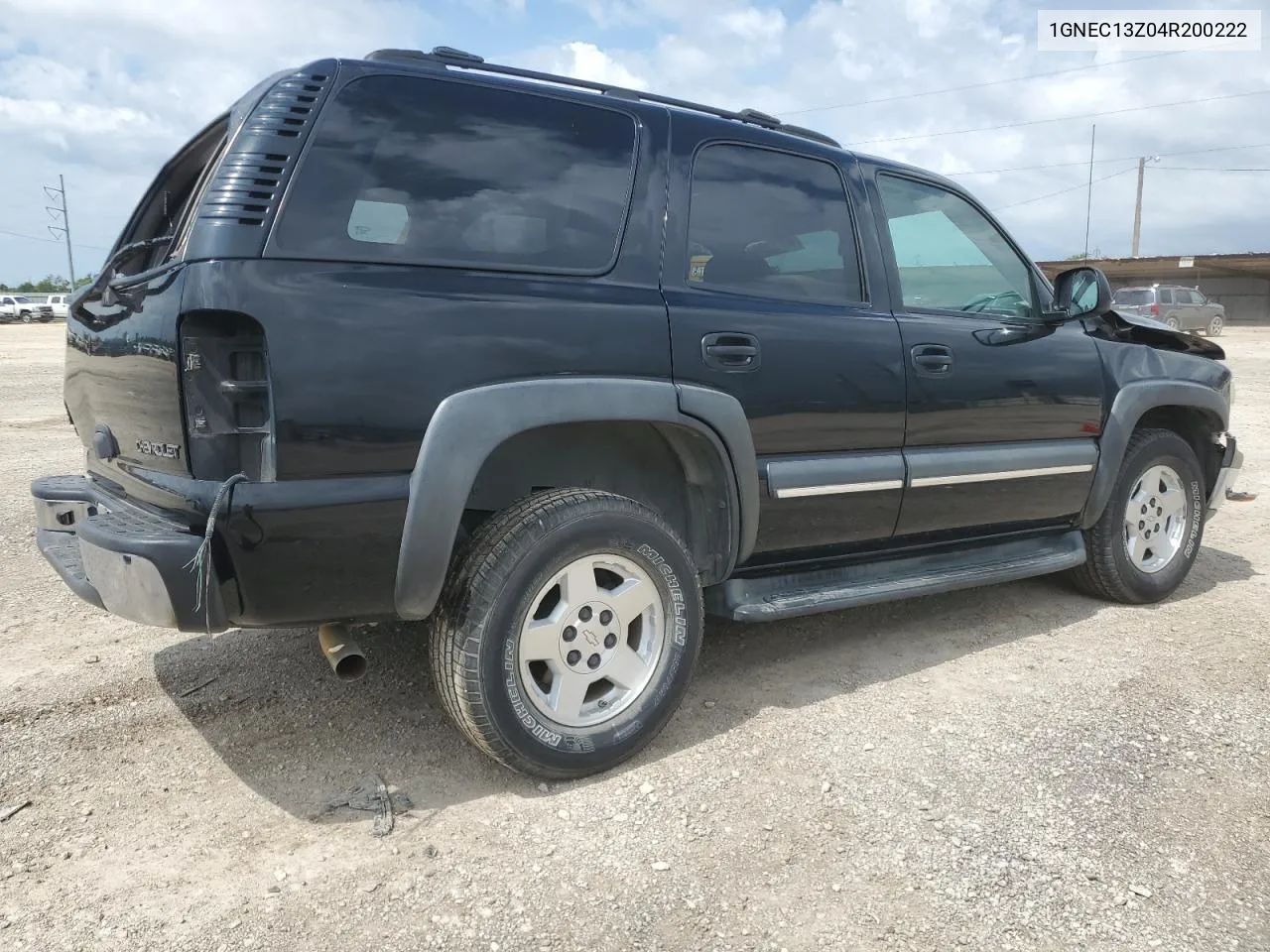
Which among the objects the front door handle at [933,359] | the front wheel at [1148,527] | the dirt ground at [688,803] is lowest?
the dirt ground at [688,803]

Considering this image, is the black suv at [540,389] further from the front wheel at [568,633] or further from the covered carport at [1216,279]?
Result: the covered carport at [1216,279]

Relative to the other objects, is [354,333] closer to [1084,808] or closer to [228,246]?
[228,246]

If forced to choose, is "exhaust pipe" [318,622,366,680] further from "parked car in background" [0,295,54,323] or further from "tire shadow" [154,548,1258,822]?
"parked car in background" [0,295,54,323]

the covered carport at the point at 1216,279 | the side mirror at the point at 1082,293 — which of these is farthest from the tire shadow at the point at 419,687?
the covered carport at the point at 1216,279

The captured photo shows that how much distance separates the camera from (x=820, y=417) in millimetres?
3191

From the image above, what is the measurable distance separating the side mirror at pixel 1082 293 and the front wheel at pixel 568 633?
2.26m

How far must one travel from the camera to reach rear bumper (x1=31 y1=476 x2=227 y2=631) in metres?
2.22

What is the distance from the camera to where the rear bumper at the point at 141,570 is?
2223 mm

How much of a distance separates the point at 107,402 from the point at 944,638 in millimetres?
3210

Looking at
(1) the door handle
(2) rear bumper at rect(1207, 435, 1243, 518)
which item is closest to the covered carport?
(2) rear bumper at rect(1207, 435, 1243, 518)

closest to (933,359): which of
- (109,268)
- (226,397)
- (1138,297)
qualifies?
(226,397)

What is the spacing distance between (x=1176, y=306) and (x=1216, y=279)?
15.9 meters

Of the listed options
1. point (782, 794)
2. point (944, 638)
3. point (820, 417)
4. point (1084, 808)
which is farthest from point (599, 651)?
point (944, 638)

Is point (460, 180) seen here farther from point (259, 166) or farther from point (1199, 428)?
point (1199, 428)
